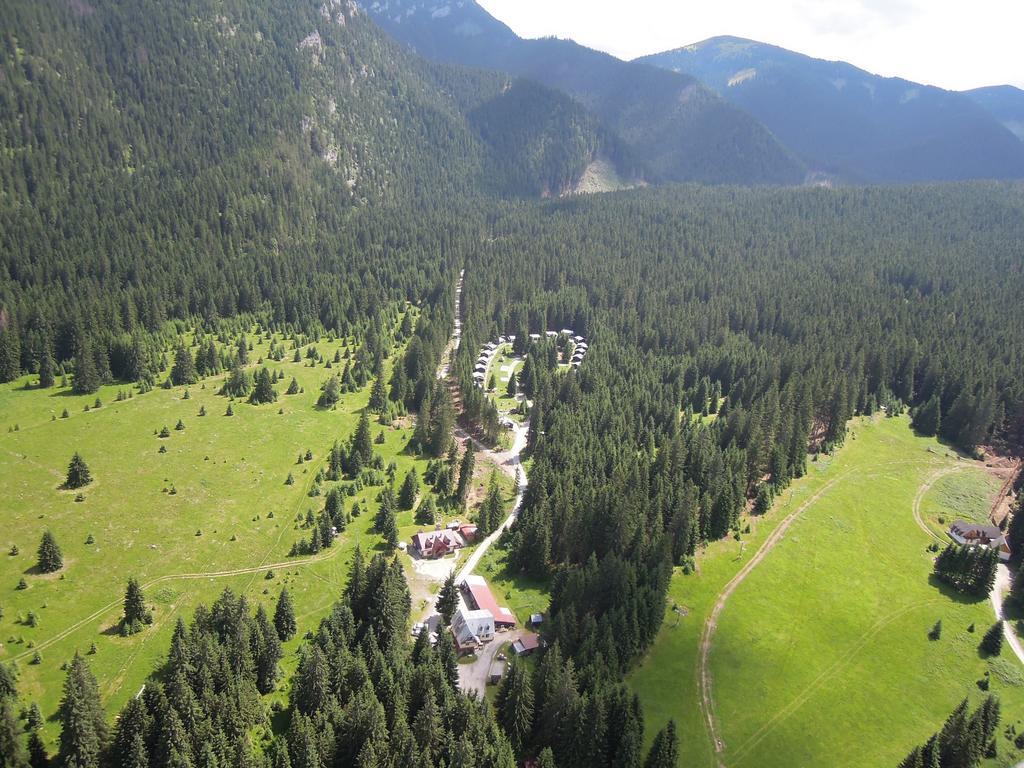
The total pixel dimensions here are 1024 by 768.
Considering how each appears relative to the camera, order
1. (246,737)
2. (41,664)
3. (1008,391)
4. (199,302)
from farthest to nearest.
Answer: (199,302) < (1008,391) < (41,664) < (246,737)

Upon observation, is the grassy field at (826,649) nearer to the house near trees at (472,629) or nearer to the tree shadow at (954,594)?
the tree shadow at (954,594)

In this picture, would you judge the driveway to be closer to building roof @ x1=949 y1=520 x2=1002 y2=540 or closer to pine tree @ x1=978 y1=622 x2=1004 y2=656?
pine tree @ x1=978 y1=622 x2=1004 y2=656

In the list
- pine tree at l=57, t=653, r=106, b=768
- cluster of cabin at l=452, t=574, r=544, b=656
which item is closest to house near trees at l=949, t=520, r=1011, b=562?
cluster of cabin at l=452, t=574, r=544, b=656

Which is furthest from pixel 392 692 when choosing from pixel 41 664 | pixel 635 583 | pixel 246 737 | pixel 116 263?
pixel 116 263

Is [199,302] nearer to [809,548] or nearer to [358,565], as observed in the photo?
[358,565]

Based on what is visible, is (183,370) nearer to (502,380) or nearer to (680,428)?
(502,380)

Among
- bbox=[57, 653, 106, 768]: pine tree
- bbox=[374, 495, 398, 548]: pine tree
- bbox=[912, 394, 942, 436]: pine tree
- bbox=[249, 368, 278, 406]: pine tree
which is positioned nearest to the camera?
bbox=[57, 653, 106, 768]: pine tree
